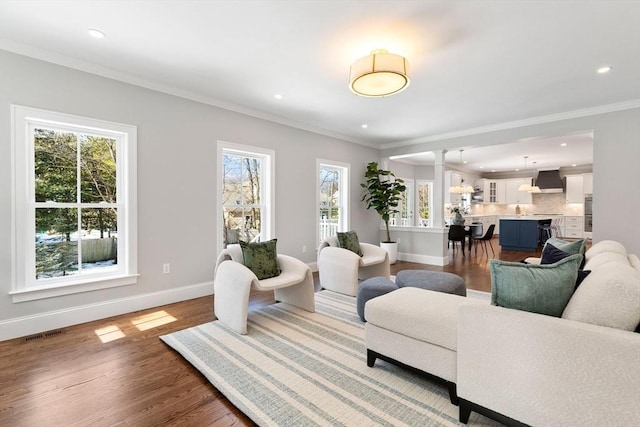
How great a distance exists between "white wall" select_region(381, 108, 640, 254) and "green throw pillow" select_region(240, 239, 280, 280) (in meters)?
4.81

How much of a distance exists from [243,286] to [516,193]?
1201 centimetres

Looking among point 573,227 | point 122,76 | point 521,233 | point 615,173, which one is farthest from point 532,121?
point 573,227

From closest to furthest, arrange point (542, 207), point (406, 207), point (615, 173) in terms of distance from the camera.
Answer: point (615, 173), point (406, 207), point (542, 207)

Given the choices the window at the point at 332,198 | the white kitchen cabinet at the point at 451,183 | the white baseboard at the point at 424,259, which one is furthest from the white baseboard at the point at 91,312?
the white kitchen cabinet at the point at 451,183

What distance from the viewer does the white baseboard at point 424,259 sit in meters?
6.11

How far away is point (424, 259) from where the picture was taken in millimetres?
6363

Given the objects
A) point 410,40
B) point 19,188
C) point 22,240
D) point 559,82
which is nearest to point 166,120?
point 19,188

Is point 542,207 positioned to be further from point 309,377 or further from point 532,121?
point 309,377

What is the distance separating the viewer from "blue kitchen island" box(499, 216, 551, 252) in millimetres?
7888

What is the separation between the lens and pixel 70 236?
312cm

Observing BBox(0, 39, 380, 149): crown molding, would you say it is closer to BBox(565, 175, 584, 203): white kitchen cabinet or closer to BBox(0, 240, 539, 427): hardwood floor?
BBox(0, 240, 539, 427): hardwood floor

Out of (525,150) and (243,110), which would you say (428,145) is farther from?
(243,110)

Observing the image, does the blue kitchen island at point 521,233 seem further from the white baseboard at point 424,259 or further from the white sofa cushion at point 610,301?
the white sofa cushion at point 610,301

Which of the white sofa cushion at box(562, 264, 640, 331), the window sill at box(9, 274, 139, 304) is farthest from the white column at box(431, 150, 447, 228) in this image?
the window sill at box(9, 274, 139, 304)
